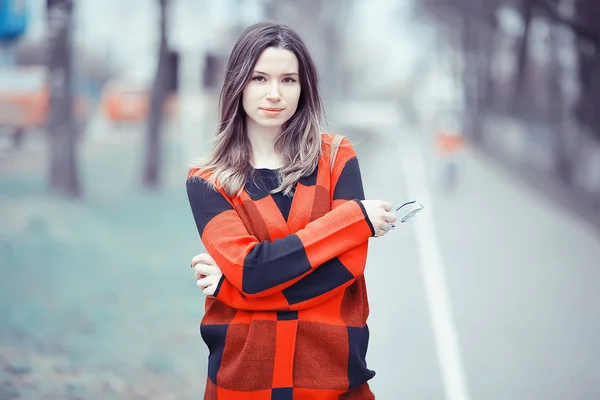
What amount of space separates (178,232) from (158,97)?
1823mm

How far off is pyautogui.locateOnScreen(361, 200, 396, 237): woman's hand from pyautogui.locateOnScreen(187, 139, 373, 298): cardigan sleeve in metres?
0.02

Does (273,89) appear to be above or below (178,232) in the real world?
above

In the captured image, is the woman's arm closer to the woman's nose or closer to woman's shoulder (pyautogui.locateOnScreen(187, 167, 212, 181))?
woman's shoulder (pyautogui.locateOnScreen(187, 167, 212, 181))

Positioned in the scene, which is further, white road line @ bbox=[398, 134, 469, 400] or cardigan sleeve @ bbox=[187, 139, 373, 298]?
white road line @ bbox=[398, 134, 469, 400]

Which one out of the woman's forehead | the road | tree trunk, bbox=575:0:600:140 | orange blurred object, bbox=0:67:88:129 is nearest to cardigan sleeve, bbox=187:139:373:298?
the woman's forehead

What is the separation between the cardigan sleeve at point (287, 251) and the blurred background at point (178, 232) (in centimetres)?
214

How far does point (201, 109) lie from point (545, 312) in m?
4.84

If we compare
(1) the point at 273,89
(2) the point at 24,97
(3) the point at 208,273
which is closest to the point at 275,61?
(1) the point at 273,89

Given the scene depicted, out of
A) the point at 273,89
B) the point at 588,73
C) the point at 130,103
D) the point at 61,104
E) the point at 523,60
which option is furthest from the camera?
the point at 523,60

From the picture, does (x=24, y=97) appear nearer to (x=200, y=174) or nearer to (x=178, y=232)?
(x=178, y=232)

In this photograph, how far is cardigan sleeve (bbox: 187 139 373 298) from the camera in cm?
187

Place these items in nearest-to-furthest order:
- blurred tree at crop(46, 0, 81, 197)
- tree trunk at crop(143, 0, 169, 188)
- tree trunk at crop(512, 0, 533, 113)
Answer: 1. blurred tree at crop(46, 0, 81, 197)
2. tree trunk at crop(143, 0, 169, 188)
3. tree trunk at crop(512, 0, 533, 113)

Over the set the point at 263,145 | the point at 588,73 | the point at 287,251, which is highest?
the point at 588,73

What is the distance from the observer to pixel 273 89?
1.97m
